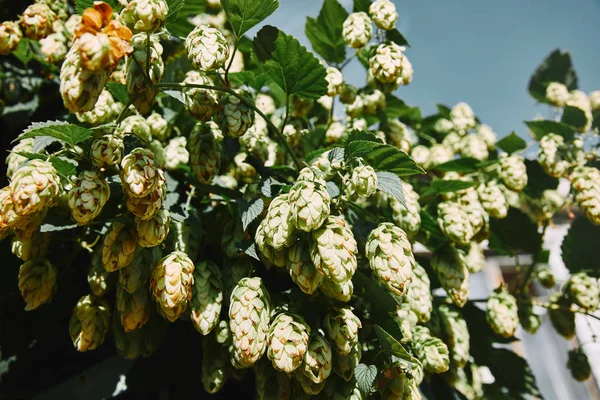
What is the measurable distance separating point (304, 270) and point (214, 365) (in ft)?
0.97

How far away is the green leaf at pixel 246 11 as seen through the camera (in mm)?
846

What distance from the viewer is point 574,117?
1.46 meters

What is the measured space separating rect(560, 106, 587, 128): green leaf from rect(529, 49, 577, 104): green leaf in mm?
448

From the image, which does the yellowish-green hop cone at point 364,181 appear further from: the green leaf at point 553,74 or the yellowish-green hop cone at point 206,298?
the green leaf at point 553,74

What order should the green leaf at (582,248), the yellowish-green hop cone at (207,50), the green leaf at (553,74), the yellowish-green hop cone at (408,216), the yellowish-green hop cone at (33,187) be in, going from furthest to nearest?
the green leaf at (553,74) < the green leaf at (582,248) < the yellowish-green hop cone at (408,216) < the yellowish-green hop cone at (207,50) < the yellowish-green hop cone at (33,187)

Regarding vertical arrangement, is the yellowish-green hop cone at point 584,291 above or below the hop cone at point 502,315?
above

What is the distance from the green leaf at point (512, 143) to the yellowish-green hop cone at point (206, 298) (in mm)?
939

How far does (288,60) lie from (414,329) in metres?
0.61

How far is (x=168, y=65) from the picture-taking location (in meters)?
1.21

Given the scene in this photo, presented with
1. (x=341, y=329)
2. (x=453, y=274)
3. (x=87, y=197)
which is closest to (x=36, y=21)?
(x=87, y=197)

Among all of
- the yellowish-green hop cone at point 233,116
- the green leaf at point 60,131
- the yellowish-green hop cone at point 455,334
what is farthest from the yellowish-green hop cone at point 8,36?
the yellowish-green hop cone at point 455,334

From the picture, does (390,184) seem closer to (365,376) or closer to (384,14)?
(365,376)

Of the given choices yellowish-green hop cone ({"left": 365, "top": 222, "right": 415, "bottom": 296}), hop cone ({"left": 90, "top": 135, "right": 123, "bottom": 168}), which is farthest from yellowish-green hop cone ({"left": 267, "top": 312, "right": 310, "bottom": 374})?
hop cone ({"left": 90, "top": 135, "right": 123, "bottom": 168})

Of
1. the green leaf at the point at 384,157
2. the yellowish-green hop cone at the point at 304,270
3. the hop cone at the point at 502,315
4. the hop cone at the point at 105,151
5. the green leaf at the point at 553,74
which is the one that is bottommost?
the hop cone at the point at 105,151
